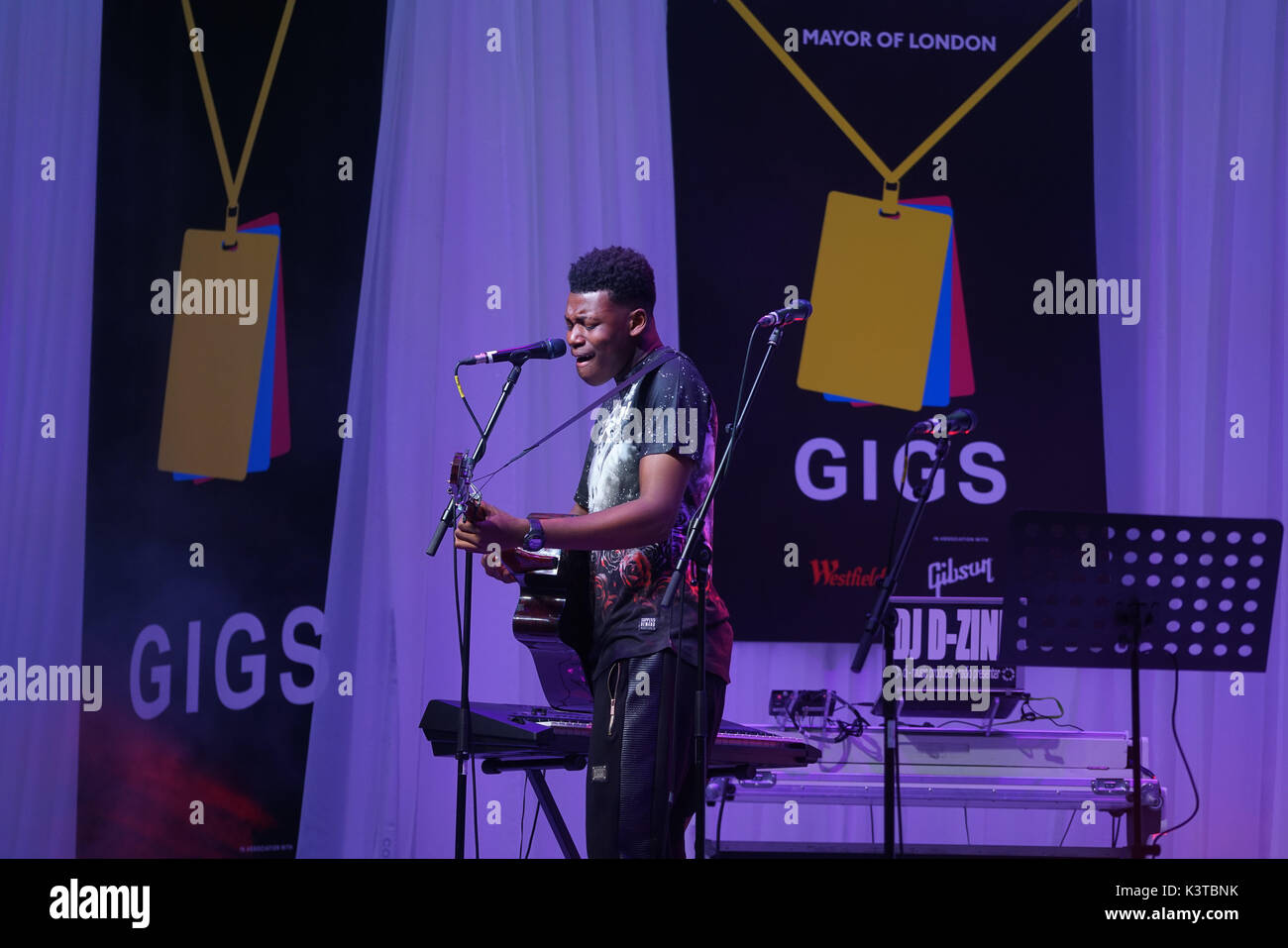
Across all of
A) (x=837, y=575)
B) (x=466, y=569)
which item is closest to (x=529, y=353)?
(x=466, y=569)

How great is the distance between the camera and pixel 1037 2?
452 cm

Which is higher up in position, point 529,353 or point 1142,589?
point 529,353

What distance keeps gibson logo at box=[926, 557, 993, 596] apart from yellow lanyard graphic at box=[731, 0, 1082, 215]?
132 cm

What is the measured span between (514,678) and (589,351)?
1.96 meters

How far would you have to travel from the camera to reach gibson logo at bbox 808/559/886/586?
4324 millimetres

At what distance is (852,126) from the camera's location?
A: 4.47 meters

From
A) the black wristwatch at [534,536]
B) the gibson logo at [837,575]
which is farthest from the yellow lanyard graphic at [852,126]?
the black wristwatch at [534,536]

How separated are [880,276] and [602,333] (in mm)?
2135

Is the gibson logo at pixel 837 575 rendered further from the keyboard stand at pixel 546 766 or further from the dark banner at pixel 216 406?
the dark banner at pixel 216 406

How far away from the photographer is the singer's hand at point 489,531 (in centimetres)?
234

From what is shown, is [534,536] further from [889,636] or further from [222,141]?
[222,141]

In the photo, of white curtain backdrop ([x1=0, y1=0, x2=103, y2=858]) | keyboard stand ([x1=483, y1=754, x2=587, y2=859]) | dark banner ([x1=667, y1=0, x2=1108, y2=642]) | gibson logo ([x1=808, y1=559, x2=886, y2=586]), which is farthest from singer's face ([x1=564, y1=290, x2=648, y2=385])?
white curtain backdrop ([x1=0, y1=0, x2=103, y2=858])

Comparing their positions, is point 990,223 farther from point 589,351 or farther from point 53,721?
point 53,721
